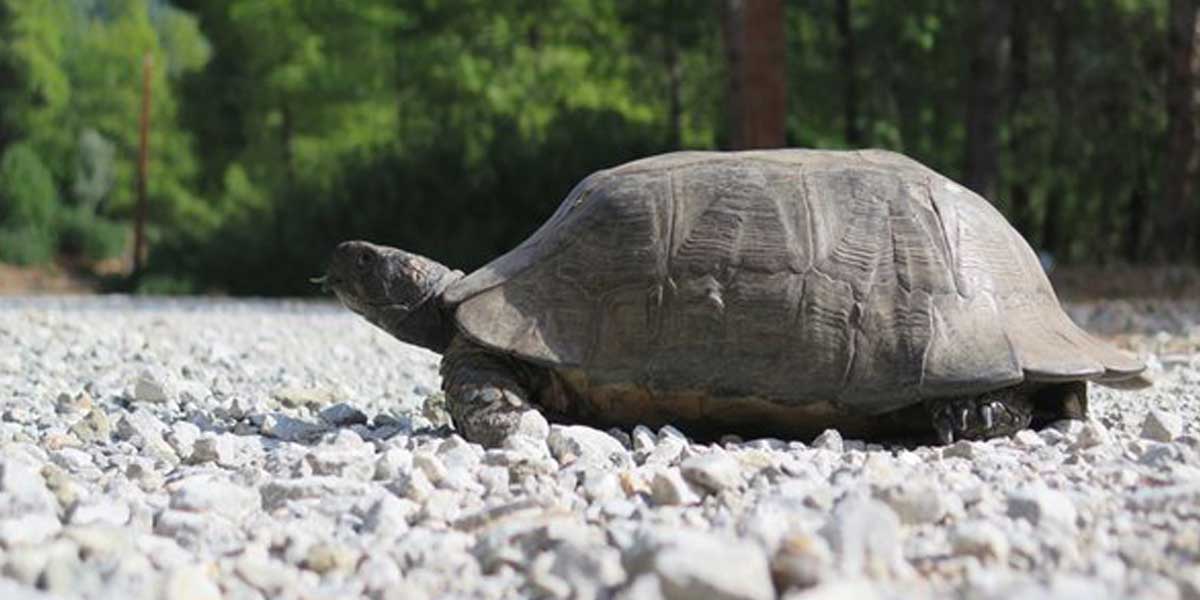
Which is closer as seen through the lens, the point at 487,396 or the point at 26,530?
the point at 26,530

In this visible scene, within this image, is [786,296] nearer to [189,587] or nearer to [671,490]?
[671,490]

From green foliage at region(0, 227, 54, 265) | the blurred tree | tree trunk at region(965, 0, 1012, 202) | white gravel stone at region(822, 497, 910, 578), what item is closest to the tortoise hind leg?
white gravel stone at region(822, 497, 910, 578)

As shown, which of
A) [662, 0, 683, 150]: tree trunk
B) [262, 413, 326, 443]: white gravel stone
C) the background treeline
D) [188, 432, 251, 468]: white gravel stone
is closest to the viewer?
[188, 432, 251, 468]: white gravel stone

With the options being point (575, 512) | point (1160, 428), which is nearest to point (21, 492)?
point (575, 512)

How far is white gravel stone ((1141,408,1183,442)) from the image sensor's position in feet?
14.2

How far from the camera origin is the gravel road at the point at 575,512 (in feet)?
8.16

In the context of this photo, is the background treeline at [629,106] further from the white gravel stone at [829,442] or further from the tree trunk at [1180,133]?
the white gravel stone at [829,442]

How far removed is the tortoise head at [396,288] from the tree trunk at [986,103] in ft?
41.4

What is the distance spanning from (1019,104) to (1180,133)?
20.8 ft

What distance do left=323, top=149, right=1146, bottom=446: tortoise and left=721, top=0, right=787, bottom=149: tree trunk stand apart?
9.94 m

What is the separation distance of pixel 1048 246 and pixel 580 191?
20209 mm

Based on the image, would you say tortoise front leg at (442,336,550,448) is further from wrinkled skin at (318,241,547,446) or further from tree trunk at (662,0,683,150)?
tree trunk at (662,0,683,150)

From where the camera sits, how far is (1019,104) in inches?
882

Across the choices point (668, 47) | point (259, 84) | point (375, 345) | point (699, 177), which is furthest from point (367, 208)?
point (699, 177)
